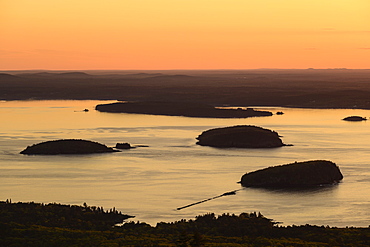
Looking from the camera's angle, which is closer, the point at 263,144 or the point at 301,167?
the point at 301,167

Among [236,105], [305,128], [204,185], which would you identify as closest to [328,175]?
[204,185]

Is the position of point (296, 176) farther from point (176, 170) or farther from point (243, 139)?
point (243, 139)

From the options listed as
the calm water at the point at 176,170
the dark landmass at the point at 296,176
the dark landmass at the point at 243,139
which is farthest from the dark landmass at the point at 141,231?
the dark landmass at the point at 243,139

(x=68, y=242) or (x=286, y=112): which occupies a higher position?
(x=286, y=112)

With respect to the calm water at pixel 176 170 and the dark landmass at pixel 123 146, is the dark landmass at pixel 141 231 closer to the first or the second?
the calm water at pixel 176 170

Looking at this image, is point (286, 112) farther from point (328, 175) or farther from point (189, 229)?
point (189, 229)

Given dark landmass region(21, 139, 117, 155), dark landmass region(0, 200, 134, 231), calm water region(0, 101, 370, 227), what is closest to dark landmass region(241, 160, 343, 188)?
calm water region(0, 101, 370, 227)

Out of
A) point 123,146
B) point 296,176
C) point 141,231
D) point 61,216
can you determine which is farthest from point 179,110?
point 141,231
